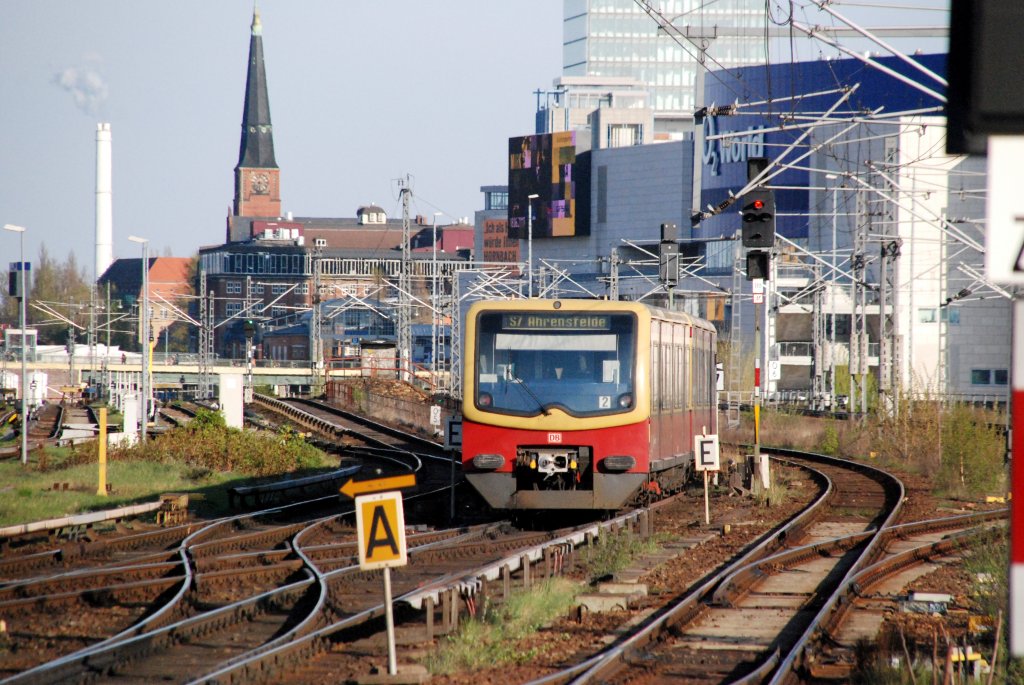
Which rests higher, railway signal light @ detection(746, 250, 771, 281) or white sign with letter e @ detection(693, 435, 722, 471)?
railway signal light @ detection(746, 250, 771, 281)

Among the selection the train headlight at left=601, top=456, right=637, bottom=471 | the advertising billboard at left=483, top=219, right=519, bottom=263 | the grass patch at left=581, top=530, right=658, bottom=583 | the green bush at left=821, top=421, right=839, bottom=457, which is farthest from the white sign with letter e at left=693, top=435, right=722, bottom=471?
the advertising billboard at left=483, top=219, right=519, bottom=263

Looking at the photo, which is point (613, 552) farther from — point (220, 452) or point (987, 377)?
point (987, 377)

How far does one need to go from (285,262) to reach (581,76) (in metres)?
46.9

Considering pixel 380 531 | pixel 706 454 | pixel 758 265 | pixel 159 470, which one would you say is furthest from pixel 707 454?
pixel 159 470

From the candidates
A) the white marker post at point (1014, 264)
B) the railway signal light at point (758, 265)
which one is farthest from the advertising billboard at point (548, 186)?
the white marker post at point (1014, 264)

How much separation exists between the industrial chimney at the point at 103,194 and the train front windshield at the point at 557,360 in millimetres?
147326

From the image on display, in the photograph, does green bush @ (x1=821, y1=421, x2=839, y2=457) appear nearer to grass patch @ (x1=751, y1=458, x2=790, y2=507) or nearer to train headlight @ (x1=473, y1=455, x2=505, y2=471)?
grass patch @ (x1=751, y1=458, x2=790, y2=507)

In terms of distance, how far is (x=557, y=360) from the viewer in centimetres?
1825

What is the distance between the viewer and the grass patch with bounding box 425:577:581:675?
34.0 ft

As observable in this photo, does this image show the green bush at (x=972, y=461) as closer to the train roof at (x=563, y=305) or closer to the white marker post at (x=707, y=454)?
the white marker post at (x=707, y=454)

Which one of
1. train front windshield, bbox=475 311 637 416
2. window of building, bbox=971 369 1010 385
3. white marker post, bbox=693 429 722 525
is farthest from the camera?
window of building, bbox=971 369 1010 385

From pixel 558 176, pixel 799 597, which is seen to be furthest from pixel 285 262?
pixel 799 597

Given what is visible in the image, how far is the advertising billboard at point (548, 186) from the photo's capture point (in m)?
→ 133

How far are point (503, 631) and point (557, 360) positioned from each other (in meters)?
7.16
